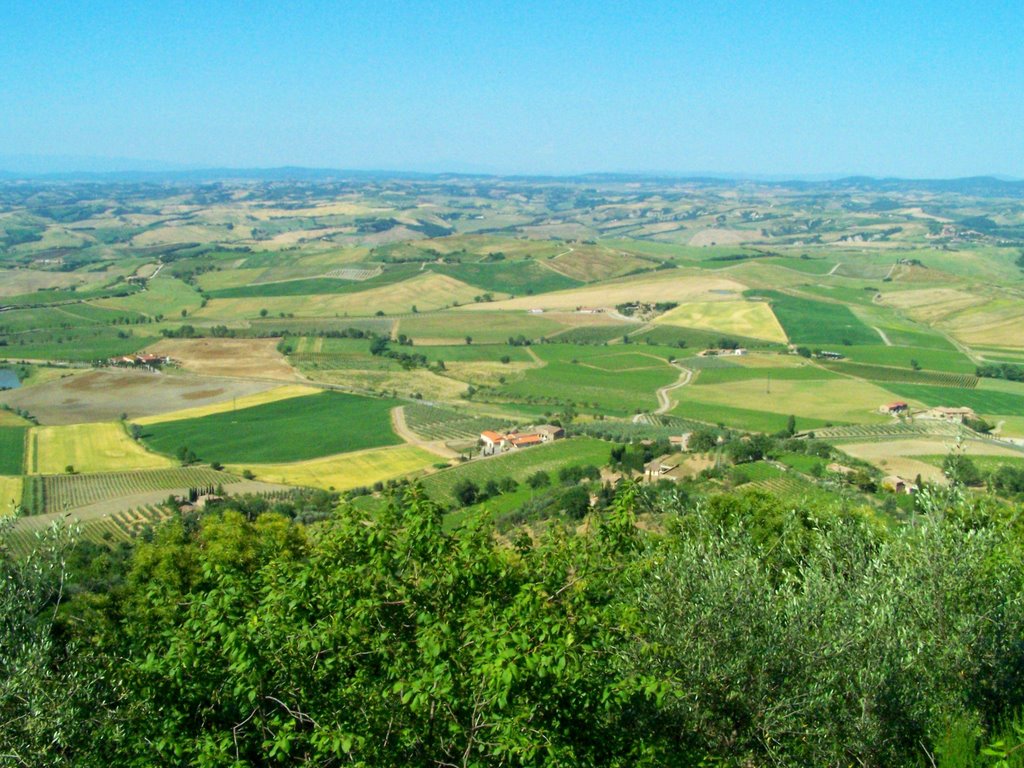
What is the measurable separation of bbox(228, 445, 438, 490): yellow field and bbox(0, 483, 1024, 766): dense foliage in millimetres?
44188

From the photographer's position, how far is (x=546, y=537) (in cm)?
1192

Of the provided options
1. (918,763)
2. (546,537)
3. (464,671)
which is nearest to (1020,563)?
(918,763)

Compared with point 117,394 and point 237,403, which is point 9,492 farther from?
point 117,394

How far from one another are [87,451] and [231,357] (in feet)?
116

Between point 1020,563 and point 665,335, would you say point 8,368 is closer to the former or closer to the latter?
point 665,335

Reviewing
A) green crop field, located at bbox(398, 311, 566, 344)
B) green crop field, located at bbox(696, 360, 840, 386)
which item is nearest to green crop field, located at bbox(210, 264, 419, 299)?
green crop field, located at bbox(398, 311, 566, 344)

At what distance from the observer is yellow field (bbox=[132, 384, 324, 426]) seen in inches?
2872

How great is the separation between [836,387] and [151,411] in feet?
214

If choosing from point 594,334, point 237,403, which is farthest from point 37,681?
point 594,334

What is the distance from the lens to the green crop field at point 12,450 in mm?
58000

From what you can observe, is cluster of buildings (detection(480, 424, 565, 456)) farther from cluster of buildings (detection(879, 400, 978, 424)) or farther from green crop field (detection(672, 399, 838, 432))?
cluster of buildings (detection(879, 400, 978, 424))

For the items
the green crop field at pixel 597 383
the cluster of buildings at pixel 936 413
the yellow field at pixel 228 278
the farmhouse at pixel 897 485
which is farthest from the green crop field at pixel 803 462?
the yellow field at pixel 228 278

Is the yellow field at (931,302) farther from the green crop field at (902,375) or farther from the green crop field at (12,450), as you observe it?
the green crop field at (12,450)

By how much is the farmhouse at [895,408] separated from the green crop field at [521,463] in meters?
27.3
